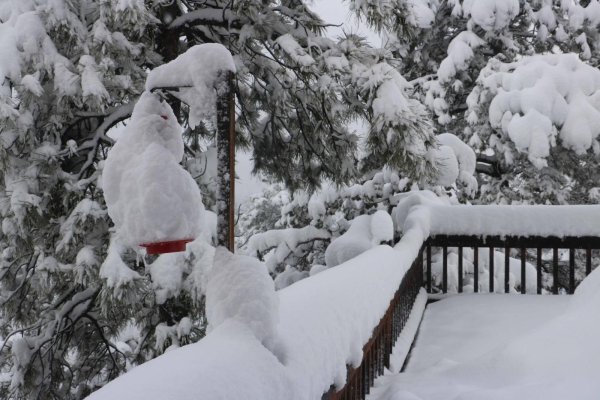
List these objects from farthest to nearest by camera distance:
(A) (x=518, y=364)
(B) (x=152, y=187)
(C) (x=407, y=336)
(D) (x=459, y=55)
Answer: (D) (x=459, y=55) < (C) (x=407, y=336) < (A) (x=518, y=364) < (B) (x=152, y=187)

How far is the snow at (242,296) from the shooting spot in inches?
62.4

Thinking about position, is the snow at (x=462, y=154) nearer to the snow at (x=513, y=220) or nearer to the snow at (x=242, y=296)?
the snow at (x=513, y=220)

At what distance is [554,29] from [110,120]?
32.9ft

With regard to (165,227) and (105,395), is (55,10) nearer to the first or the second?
(165,227)

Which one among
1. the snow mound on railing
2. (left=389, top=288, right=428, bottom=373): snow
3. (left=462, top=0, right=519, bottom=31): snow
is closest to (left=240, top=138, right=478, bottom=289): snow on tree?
(left=389, top=288, right=428, bottom=373): snow

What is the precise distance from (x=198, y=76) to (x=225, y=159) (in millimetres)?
265

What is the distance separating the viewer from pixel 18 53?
4262 mm

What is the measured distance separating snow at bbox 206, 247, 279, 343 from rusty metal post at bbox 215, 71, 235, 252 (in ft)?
0.25

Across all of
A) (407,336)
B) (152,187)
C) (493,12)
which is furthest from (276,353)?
(493,12)

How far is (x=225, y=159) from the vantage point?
177 centimetres

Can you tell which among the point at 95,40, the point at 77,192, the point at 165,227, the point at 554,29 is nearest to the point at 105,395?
the point at 165,227

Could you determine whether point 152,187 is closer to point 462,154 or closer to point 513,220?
point 513,220

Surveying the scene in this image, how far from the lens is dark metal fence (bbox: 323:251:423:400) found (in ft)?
7.64

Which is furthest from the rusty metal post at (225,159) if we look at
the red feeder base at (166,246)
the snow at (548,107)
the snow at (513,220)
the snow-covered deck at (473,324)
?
the snow at (548,107)
